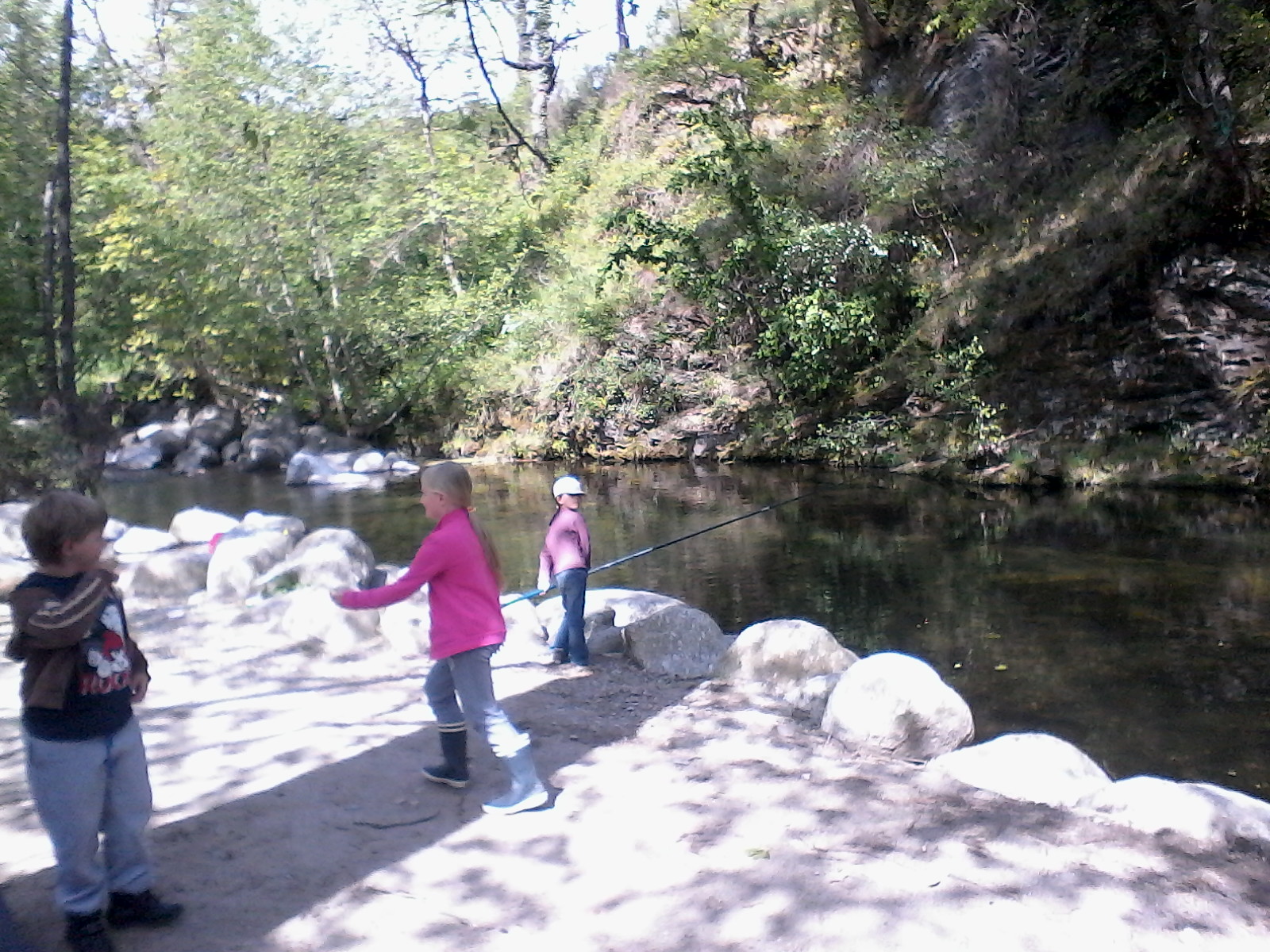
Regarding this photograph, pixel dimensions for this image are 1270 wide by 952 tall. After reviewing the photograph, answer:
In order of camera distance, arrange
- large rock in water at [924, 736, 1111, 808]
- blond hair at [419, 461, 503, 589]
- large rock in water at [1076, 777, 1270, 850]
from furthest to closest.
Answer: large rock in water at [924, 736, 1111, 808], blond hair at [419, 461, 503, 589], large rock in water at [1076, 777, 1270, 850]

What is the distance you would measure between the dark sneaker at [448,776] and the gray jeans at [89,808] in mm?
1195

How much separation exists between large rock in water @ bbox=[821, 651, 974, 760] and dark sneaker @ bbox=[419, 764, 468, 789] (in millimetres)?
1769

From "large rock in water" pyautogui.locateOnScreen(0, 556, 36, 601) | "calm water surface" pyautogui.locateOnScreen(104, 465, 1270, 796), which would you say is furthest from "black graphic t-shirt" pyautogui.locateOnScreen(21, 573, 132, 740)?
A: "large rock in water" pyautogui.locateOnScreen(0, 556, 36, 601)

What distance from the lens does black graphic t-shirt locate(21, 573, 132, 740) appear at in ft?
8.13

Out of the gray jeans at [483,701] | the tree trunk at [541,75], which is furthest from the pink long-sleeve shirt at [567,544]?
the tree trunk at [541,75]

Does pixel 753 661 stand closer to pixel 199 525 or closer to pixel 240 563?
pixel 240 563

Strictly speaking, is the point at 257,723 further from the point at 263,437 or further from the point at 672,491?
the point at 263,437

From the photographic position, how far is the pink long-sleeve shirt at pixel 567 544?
5598mm

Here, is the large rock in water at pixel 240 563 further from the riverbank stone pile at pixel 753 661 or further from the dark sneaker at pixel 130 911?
the dark sneaker at pixel 130 911

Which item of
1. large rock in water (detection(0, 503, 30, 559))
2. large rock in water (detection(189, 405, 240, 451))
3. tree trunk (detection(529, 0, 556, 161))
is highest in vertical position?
tree trunk (detection(529, 0, 556, 161))

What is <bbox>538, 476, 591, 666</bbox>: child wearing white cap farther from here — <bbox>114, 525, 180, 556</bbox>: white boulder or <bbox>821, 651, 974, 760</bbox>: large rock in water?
<bbox>114, 525, 180, 556</bbox>: white boulder

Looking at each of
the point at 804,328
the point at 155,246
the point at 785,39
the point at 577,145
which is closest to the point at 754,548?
the point at 804,328

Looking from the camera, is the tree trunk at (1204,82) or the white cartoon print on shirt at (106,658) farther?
the tree trunk at (1204,82)

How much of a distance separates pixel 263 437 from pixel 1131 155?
17.3 meters
